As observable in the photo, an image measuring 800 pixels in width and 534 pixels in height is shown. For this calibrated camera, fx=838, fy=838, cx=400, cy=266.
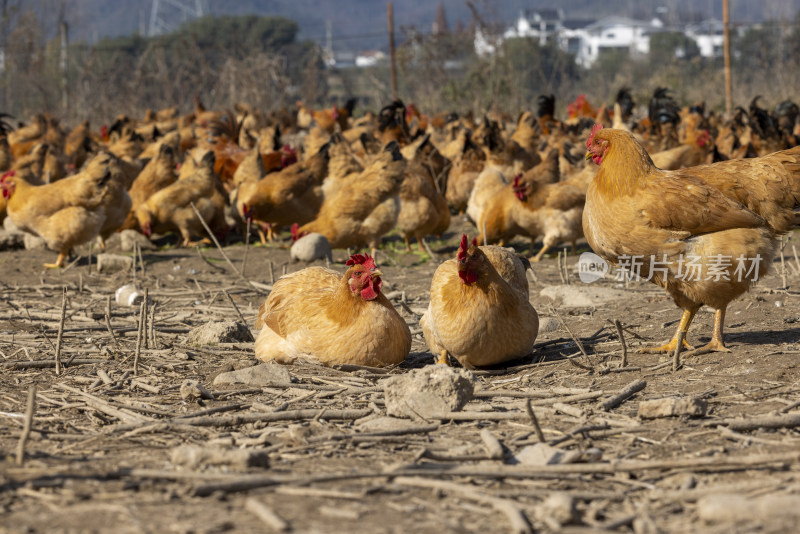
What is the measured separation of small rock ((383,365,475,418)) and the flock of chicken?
29.3 inches

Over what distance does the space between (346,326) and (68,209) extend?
5.30 metres

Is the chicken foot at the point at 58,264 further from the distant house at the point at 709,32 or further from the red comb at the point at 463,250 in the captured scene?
the distant house at the point at 709,32

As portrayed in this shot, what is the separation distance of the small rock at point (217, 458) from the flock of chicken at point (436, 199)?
1581mm

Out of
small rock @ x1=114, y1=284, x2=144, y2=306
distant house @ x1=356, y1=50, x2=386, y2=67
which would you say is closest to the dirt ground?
small rock @ x1=114, y1=284, x2=144, y2=306

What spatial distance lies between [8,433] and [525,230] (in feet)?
21.1

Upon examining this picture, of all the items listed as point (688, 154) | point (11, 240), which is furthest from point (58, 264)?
point (688, 154)

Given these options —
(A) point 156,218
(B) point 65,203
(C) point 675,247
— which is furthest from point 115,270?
(C) point 675,247

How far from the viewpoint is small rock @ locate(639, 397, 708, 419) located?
3340mm

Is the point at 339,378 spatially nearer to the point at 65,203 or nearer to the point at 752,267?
the point at 752,267

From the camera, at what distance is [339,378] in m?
4.24

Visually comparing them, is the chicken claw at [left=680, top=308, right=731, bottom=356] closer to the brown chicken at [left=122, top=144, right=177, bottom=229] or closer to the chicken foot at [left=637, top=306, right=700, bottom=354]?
the chicken foot at [left=637, top=306, right=700, bottom=354]

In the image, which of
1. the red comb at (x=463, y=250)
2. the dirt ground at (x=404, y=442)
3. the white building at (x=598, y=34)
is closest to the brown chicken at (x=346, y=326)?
the dirt ground at (x=404, y=442)

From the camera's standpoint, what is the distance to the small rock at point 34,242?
32.1ft

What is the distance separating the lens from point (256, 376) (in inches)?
164
